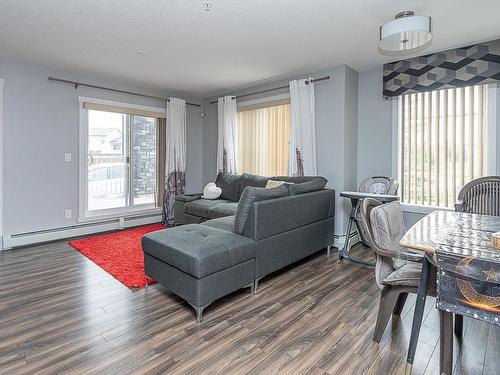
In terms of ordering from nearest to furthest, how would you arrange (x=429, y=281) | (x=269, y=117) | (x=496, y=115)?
(x=429, y=281)
(x=496, y=115)
(x=269, y=117)

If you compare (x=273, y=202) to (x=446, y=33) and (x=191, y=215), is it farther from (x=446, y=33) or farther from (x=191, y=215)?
(x=446, y=33)

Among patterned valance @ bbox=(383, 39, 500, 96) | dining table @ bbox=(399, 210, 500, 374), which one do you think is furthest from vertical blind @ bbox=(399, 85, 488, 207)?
dining table @ bbox=(399, 210, 500, 374)

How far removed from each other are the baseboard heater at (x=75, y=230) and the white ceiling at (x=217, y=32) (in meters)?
2.26

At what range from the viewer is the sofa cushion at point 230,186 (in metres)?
4.79

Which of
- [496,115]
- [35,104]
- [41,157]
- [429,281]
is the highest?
[35,104]

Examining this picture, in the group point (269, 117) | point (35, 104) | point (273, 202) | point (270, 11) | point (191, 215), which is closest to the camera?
point (270, 11)

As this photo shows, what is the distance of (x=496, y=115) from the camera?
3.12 m

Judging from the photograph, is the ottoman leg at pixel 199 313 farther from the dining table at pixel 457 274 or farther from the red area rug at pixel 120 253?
the dining table at pixel 457 274

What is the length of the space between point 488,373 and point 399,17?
8.61 feet

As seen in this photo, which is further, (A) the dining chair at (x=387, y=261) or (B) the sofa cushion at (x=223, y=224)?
(B) the sofa cushion at (x=223, y=224)

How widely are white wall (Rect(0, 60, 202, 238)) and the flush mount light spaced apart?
405 centimetres

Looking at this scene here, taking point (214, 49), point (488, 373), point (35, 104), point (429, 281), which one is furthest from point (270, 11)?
point (35, 104)

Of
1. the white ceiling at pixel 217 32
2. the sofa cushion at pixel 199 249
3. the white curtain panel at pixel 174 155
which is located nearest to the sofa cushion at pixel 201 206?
the white curtain panel at pixel 174 155

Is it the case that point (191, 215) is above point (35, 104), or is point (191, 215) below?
below
